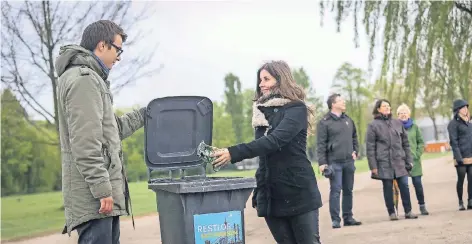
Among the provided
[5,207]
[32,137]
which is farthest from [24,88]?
[5,207]

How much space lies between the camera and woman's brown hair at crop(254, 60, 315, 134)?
504 cm

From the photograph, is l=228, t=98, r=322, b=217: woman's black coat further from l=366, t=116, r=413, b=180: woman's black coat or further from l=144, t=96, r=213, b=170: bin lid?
l=366, t=116, r=413, b=180: woman's black coat

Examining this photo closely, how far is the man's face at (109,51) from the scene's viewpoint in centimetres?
450

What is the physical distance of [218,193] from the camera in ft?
16.7

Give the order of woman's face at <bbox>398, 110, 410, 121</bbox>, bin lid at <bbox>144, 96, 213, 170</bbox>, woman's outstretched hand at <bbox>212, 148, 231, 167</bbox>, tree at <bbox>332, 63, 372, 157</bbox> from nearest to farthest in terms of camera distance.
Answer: woman's outstretched hand at <bbox>212, 148, 231, 167</bbox>
bin lid at <bbox>144, 96, 213, 170</bbox>
woman's face at <bbox>398, 110, 410, 121</bbox>
tree at <bbox>332, 63, 372, 157</bbox>

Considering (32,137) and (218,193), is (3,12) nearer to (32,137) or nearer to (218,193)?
(32,137)

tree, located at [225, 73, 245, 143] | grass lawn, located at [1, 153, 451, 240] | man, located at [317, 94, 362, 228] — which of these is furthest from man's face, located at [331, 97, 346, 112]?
tree, located at [225, 73, 245, 143]

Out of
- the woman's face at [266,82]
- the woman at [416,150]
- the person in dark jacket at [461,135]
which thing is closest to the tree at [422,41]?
the person in dark jacket at [461,135]

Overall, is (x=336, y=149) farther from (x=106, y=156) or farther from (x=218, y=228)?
(x=106, y=156)

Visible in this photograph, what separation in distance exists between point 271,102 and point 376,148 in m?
6.37

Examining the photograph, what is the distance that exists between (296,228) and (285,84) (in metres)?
0.95

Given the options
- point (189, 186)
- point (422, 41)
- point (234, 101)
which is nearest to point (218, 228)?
point (189, 186)

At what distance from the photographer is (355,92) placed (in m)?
38.8

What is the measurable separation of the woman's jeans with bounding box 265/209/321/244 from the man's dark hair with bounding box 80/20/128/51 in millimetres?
1632
